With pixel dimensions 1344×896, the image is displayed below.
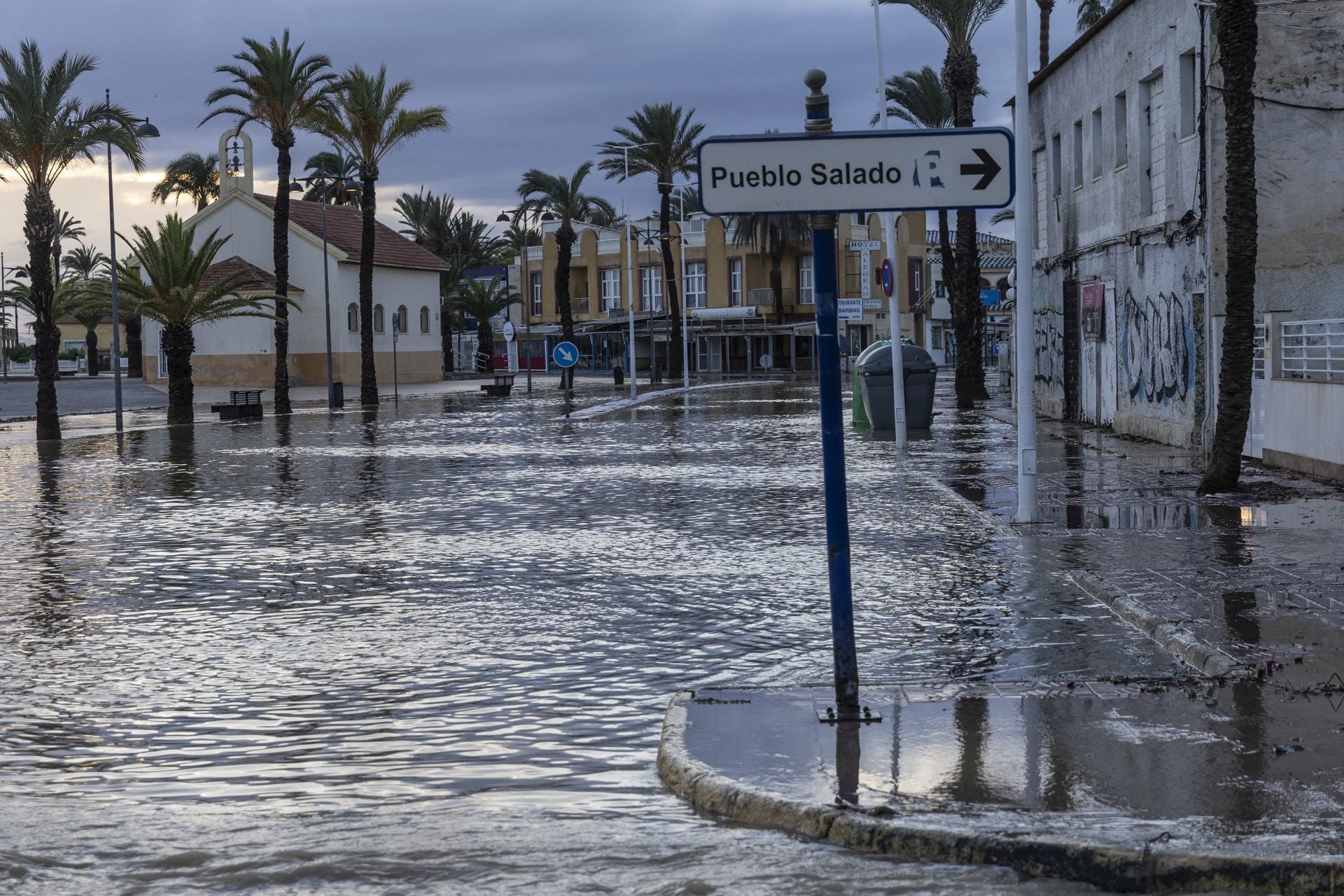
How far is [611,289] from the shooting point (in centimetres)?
9938

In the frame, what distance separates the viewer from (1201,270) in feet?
68.5

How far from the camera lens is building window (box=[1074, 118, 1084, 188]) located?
28969mm

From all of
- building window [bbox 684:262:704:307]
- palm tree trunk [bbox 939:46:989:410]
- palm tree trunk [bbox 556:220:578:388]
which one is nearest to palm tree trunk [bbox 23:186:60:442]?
palm tree trunk [bbox 939:46:989:410]

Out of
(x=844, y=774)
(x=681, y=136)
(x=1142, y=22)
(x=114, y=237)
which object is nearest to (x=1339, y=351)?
(x=1142, y=22)

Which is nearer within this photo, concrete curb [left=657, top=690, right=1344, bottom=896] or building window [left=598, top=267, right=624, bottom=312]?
concrete curb [left=657, top=690, right=1344, bottom=896]

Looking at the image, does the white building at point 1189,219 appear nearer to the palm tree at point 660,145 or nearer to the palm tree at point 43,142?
the palm tree at point 43,142

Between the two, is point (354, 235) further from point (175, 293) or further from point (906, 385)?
point (906, 385)

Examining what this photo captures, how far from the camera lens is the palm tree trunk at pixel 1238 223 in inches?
573

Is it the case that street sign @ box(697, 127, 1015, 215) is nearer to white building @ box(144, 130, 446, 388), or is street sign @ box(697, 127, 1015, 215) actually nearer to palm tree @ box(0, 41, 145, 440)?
palm tree @ box(0, 41, 145, 440)

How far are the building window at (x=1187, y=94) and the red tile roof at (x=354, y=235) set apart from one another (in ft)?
167

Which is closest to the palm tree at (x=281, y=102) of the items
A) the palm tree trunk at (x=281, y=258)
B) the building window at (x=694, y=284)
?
the palm tree trunk at (x=281, y=258)

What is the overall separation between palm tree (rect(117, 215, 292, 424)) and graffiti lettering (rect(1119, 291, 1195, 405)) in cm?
2243

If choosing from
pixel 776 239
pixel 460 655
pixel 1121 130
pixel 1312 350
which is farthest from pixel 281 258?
pixel 460 655

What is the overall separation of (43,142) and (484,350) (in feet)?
198
